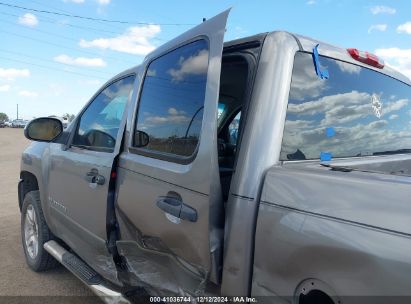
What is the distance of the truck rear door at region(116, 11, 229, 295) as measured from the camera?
2.06 m

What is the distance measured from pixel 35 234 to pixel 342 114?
3768 mm

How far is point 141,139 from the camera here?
2.84 m

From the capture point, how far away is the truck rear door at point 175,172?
81.0 inches

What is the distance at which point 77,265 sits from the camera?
3.54m

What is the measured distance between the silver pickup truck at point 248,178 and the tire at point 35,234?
Answer: 1084 millimetres

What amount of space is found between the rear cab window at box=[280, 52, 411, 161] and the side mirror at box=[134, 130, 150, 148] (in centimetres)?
106

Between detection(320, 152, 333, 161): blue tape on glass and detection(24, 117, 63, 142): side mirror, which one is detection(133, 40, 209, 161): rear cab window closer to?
detection(320, 152, 333, 161): blue tape on glass

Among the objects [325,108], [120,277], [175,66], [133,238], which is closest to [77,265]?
[120,277]

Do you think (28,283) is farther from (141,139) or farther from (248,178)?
(248,178)

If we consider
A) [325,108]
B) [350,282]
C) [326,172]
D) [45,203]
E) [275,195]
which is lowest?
[45,203]

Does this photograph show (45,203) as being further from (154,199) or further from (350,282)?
(350,282)

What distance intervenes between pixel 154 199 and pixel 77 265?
1.50 m

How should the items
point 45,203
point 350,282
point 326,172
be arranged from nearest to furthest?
point 350,282, point 326,172, point 45,203

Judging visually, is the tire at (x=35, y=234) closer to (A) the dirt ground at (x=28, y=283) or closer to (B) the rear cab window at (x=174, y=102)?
(A) the dirt ground at (x=28, y=283)
